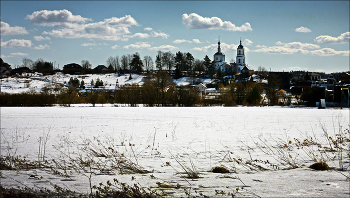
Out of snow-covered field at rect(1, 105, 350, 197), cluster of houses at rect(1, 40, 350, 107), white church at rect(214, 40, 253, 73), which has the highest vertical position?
white church at rect(214, 40, 253, 73)

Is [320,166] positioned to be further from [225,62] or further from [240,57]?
[225,62]

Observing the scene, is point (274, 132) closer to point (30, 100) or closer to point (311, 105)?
point (311, 105)

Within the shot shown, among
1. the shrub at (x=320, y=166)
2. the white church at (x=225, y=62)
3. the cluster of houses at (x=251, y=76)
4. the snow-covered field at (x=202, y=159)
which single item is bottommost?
the snow-covered field at (x=202, y=159)

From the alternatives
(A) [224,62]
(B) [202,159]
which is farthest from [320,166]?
(A) [224,62]

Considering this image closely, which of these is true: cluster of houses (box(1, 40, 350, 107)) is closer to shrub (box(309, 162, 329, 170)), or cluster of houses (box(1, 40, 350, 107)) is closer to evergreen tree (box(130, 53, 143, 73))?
evergreen tree (box(130, 53, 143, 73))

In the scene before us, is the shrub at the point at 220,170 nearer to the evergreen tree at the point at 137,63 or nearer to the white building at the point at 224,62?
the evergreen tree at the point at 137,63

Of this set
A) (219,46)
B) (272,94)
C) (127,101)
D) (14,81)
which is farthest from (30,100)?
(219,46)

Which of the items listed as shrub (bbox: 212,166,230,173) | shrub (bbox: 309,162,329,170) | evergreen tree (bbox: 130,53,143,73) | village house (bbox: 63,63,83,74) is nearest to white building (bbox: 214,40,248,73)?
evergreen tree (bbox: 130,53,143,73)

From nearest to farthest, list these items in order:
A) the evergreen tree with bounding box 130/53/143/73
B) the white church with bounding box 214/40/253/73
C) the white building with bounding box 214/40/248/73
A: the evergreen tree with bounding box 130/53/143/73
the white church with bounding box 214/40/253/73
the white building with bounding box 214/40/248/73

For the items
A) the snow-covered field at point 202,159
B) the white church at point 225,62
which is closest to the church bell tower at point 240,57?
the white church at point 225,62

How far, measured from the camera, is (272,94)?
46438 millimetres

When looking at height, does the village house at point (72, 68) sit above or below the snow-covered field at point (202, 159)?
above

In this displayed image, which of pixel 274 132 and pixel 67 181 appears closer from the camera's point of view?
pixel 67 181

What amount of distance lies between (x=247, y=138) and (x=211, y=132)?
6.52 ft
